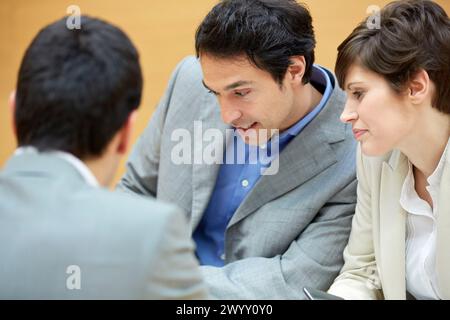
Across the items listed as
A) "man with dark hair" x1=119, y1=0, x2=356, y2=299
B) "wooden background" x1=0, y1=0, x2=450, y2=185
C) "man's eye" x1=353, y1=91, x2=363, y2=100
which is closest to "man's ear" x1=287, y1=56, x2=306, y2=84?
"man with dark hair" x1=119, y1=0, x2=356, y2=299

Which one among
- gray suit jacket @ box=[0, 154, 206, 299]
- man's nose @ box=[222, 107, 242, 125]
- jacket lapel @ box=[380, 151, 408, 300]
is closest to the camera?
gray suit jacket @ box=[0, 154, 206, 299]

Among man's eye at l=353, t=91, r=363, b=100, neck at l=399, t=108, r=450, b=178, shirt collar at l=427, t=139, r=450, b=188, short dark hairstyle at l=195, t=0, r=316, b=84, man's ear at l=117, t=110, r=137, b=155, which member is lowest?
shirt collar at l=427, t=139, r=450, b=188

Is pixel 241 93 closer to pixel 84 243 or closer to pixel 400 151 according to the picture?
pixel 400 151

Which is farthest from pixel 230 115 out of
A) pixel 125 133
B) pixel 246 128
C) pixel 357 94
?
pixel 125 133

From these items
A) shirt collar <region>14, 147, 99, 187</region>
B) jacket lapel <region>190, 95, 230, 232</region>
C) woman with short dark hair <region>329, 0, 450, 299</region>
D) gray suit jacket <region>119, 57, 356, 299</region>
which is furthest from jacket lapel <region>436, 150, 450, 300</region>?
shirt collar <region>14, 147, 99, 187</region>

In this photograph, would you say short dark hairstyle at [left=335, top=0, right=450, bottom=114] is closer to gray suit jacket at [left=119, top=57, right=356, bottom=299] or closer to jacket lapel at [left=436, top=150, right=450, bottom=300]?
jacket lapel at [left=436, top=150, right=450, bottom=300]

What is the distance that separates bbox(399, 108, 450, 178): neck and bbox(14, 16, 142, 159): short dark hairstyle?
0.69 m

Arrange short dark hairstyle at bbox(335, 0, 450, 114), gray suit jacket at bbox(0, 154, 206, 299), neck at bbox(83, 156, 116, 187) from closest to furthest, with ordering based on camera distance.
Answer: gray suit jacket at bbox(0, 154, 206, 299)
neck at bbox(83, 156, 116, 187)
short dark hairstyle at bbox(335, 0, 450, 114)

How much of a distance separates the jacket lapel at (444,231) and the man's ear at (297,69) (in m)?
0.41

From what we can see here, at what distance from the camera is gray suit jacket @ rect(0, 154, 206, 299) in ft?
2.87

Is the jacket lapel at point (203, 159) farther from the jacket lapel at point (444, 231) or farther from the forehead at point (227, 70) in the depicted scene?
the jacket lapel at point (444, 231)

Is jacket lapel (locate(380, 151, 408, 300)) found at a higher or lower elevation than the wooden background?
lower

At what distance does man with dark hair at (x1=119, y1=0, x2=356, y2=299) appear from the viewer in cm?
157

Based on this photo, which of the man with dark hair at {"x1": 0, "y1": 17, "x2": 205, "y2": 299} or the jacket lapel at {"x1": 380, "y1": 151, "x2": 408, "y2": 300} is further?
the jacket lapel at {"x1": 380, "y1": 151, "x2": 408, "y2": 300}
